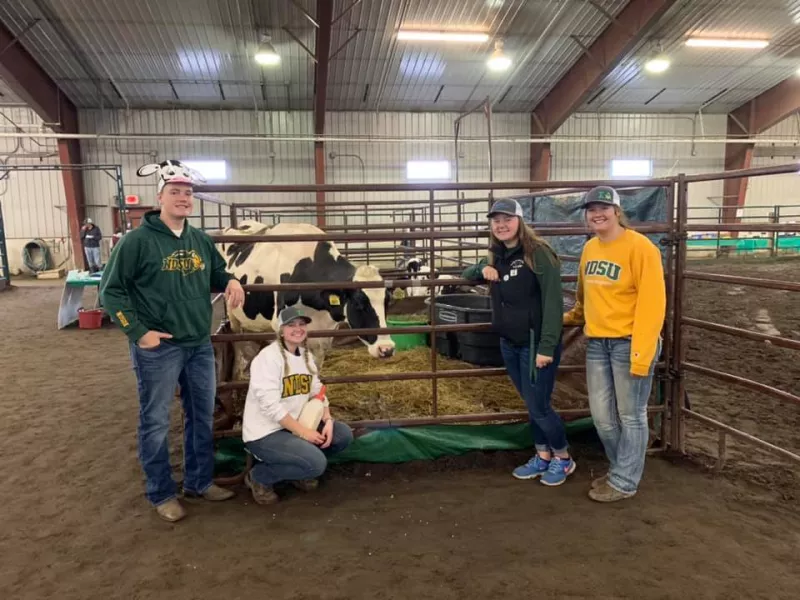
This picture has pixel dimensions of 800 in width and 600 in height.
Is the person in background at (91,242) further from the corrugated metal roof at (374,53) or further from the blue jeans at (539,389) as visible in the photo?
the blue jeans at (539,389)

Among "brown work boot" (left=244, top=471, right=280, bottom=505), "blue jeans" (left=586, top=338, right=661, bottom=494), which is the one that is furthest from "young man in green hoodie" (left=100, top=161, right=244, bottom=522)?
"blue jeans" (left=586, top=338, right=661, bottom=494)

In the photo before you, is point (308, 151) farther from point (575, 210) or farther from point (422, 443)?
point (422, 443)

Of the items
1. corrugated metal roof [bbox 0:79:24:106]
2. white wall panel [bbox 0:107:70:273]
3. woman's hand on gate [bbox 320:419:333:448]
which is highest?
corrugated metal roof [bbox 0:79:24:106]

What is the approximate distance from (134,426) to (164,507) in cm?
174

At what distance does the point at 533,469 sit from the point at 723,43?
51.9 ft

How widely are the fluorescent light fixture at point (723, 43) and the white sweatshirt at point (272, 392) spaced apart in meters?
15.8

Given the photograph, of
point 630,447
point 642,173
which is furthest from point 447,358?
point 642,173

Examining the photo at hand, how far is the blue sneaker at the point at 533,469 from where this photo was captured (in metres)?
3.40

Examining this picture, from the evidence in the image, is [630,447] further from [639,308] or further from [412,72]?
[412,72]

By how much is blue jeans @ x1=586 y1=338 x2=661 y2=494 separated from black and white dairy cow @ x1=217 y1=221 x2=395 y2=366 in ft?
5.03

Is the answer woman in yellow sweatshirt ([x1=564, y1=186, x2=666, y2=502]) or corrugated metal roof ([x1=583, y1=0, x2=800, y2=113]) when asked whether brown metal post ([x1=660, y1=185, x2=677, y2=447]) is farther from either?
corrugated metal roof ([x1=583, y1=0, x2=800, y2=113])

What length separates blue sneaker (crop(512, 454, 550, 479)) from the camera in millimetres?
3400

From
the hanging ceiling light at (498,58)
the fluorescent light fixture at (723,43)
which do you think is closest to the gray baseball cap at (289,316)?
the hanging ceiling light at (498,58)

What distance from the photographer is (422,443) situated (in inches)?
145
